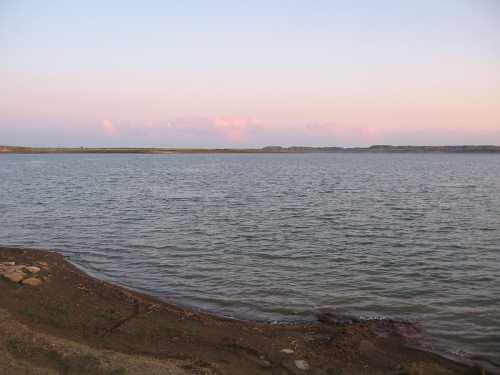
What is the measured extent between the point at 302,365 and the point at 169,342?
316 centimetres

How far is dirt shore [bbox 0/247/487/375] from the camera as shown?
884 centimetres

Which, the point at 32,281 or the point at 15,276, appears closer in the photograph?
the point at 32,281

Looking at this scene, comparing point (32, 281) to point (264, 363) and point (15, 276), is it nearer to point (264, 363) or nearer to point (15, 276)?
point (15, 276)

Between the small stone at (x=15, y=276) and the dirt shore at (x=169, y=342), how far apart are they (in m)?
0.64

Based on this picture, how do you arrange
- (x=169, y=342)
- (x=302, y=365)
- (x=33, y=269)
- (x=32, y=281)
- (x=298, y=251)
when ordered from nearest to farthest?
(x=302, y=365) → (x=169, y=342) → (x=32, y=281) → (x=33, y=269) → (x=298, y=251)

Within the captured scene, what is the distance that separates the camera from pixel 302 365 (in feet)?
30.4

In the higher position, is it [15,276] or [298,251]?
[15,276]

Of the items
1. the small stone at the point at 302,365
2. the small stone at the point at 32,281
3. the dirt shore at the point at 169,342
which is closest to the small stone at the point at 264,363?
the dirt shore at the point at 169,342

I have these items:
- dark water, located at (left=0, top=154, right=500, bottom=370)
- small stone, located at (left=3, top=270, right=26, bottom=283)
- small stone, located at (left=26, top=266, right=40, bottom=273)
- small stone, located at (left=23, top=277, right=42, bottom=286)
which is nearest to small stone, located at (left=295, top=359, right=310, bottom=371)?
dark water, located at (left=0, top=154, right=500, bottom=370)

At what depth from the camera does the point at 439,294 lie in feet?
48.3

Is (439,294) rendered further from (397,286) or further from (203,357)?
(203,357)

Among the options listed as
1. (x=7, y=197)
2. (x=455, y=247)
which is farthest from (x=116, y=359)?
(x=7, y=197)

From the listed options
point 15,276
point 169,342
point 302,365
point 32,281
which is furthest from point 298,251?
point 15,276

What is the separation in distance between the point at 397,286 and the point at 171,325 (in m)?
8.34
